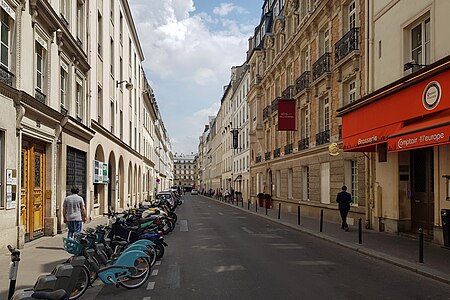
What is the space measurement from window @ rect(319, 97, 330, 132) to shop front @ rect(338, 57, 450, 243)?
504cm

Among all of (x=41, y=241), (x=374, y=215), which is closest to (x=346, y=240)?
(x=374, y=215)

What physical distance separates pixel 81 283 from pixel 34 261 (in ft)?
12.2

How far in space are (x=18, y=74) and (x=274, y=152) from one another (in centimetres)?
2478

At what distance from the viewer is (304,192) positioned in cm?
2742

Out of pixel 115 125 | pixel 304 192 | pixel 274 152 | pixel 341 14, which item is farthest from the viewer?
pixel 274 152

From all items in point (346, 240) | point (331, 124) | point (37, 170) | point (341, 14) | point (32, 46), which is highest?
point (341, 14)

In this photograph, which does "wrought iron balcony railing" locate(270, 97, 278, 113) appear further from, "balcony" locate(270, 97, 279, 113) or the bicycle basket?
the bicycle basket

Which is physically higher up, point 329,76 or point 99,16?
point 99,16

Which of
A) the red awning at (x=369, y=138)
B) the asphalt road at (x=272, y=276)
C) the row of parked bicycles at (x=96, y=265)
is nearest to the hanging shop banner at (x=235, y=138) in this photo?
the red awning at (x=369, y=138)

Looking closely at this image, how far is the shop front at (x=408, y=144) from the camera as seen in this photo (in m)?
11.5

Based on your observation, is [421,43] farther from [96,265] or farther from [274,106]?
[274,106]

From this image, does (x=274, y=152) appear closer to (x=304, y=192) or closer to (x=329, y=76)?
(x=304, y=192)

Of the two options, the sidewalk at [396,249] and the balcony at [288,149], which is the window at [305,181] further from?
the sidewalk at [396,249]

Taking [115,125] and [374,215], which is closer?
[374,215]
